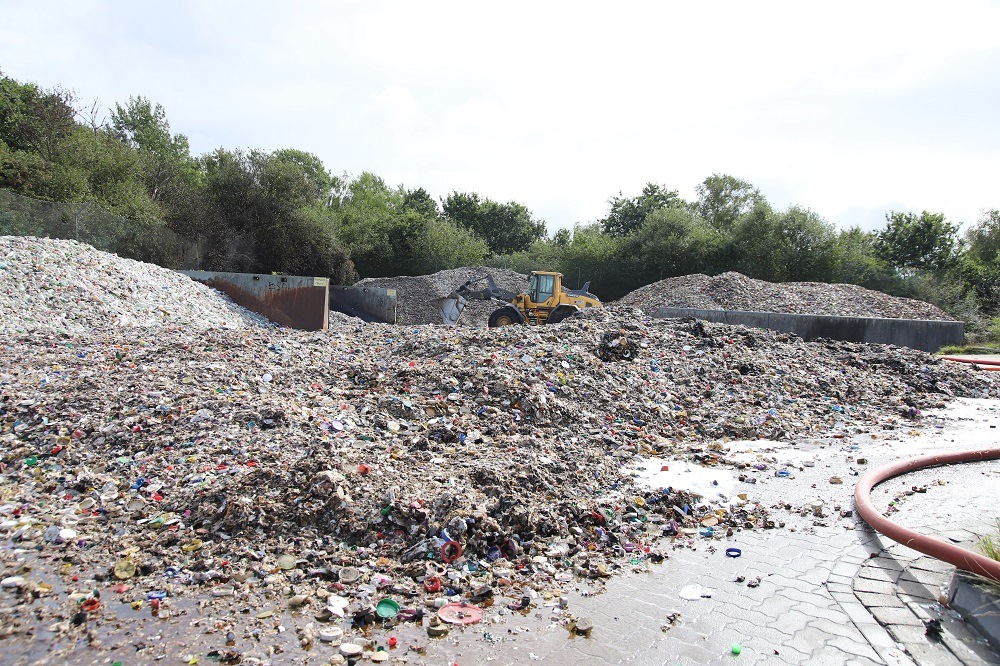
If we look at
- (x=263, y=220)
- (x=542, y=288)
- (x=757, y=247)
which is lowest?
(x=542, y=288)

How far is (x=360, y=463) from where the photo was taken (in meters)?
4.06

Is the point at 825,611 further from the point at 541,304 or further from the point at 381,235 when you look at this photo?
the point at 381,235

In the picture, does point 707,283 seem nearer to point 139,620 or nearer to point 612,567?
point 612,567

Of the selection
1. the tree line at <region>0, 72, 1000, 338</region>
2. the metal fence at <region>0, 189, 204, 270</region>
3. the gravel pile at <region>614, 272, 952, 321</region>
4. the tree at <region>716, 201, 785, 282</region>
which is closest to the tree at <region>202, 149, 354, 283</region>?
the tree line at <region>0, 72, 1000, 338</region>

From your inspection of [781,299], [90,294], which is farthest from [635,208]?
[90,294]

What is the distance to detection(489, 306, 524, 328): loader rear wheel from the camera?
1455 centimetres

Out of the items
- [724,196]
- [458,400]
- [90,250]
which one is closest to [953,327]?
[458,400]

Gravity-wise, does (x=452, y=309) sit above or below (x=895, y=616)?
above

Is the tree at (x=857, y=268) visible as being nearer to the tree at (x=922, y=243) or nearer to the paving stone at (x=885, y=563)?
the tree at (x=922, y=243)

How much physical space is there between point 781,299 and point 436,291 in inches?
418

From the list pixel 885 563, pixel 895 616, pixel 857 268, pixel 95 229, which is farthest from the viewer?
pixel 857 268

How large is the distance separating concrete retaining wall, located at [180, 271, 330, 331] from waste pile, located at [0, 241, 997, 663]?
5575 mm

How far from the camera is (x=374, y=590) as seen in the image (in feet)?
9.71

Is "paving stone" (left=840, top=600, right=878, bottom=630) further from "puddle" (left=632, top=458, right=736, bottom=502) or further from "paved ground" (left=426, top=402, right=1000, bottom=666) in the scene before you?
"puddle" (left=632, top=458, right=736, bottom=502)
